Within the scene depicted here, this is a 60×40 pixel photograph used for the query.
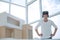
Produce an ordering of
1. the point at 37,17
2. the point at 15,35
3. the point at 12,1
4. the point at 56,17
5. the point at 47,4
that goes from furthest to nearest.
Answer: the point at 12,1 < the point at 37,17 < the point at 47,4 < the point at 56,17 < the point at 15,35

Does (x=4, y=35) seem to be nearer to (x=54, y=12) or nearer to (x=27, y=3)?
(x=54, y=12)

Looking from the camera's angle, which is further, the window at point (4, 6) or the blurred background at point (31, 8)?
the window at point (4, 6)

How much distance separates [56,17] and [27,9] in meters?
1.28

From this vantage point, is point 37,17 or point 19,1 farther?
point 19,1

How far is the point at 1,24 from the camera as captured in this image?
1.60 metres

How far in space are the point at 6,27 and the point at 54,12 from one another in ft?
4.55

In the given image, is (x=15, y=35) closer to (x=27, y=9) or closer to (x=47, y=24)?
(x=47, y=24)

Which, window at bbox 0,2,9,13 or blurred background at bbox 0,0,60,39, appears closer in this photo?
blurred background at bbox 0,0,60,39

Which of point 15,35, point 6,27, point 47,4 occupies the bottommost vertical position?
point 15,35

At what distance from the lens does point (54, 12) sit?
2701mm

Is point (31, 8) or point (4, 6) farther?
point (31, 8)

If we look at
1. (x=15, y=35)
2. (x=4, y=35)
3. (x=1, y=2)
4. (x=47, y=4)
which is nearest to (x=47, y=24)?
(x=15, y=35)

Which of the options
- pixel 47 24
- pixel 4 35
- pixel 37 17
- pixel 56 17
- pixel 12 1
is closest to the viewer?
pixel 4 35

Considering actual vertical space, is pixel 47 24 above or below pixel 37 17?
below
